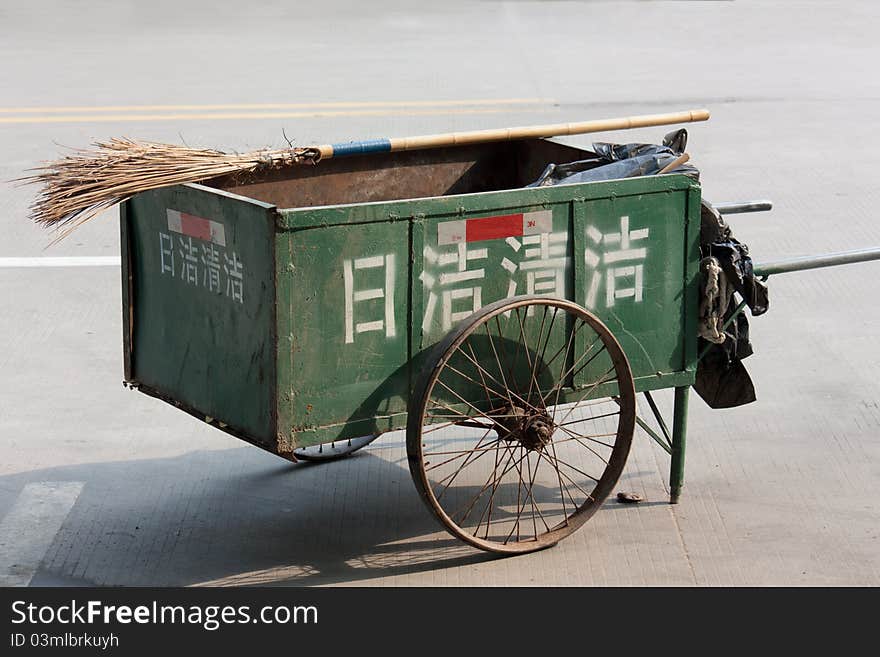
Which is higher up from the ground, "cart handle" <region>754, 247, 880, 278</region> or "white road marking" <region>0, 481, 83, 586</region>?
"cart handle" <region>754, 247, 880, 278</region>

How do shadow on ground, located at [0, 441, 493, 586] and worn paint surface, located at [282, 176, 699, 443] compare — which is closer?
worn paint surface, located at [282, 176, 699, 443]

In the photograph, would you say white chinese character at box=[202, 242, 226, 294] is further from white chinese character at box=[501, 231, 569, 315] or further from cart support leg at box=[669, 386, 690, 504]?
cart support leg at box=[669, 386, 690, 504]

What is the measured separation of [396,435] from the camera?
6.52 meters

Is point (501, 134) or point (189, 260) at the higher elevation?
point (501, 134)

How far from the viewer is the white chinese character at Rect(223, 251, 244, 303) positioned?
4668 millimetres

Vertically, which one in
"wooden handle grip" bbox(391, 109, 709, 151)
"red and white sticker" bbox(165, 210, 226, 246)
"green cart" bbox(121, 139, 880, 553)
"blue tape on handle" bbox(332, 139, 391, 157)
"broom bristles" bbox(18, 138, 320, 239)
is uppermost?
"wooden handle grip" bbox(391, 109, 709, 151)

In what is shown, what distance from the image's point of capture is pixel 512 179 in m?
6.34

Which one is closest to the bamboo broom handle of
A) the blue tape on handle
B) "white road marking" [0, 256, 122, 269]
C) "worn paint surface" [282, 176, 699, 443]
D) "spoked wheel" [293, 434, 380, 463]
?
the blue tape on handle

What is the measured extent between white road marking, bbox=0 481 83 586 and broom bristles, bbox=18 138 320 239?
1311 millimetres

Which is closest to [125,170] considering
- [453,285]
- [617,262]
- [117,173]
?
[117,173]

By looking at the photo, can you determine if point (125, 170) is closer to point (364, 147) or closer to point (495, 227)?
point (364, 147)

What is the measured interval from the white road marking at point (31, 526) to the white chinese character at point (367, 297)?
1583mm

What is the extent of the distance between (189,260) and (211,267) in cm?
15

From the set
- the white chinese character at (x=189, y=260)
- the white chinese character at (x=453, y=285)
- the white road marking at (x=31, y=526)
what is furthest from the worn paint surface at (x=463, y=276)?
the white road marking at (x=31, y=526)
